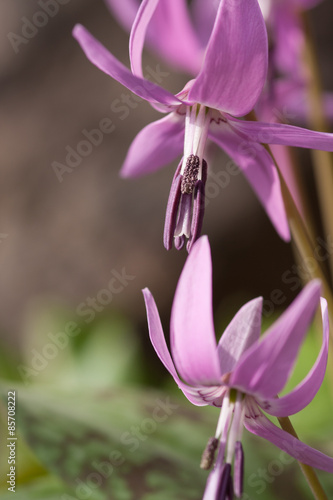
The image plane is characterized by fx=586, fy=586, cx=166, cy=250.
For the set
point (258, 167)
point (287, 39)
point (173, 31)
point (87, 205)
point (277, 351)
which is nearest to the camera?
point (277, 351)

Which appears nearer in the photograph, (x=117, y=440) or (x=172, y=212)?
(x=172, y=212)

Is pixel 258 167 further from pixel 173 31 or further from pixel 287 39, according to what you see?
pixel 287 39

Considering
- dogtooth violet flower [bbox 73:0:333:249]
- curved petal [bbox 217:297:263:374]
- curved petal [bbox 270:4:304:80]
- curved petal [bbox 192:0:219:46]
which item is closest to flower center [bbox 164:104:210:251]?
dogtooth violet flower [bbox 73:0:333:249]

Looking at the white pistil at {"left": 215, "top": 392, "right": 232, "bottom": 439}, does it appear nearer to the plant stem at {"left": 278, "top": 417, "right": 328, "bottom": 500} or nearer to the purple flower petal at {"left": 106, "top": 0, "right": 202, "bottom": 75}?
the plant stem at {"left": 278, "top": 417, "right": 328, "bottom": 500}

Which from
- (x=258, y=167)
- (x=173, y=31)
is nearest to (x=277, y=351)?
(x=258, y=167)

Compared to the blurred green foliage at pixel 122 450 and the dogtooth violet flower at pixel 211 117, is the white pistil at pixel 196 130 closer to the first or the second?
the dogtooth violet flower at pixel 211 117

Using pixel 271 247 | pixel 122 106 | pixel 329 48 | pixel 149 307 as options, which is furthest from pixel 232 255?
pixel 149 307

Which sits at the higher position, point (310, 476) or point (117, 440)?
point (117, 440)
